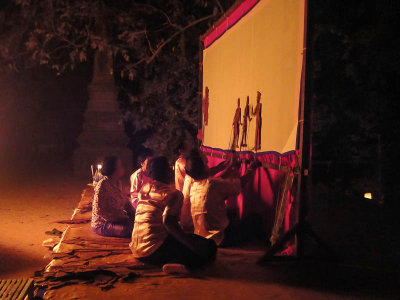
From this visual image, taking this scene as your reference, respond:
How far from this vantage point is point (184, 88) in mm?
11609

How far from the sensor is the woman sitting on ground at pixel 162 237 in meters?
4.20

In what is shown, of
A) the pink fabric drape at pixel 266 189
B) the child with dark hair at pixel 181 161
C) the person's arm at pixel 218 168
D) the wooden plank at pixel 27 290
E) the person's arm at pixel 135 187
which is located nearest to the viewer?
the wooden plank at pixel 27 290

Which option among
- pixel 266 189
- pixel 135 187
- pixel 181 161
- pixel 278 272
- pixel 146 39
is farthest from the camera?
pixel 146 39

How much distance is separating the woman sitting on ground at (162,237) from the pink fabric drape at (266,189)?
Answer: 115 cm

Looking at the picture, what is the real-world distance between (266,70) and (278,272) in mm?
2412

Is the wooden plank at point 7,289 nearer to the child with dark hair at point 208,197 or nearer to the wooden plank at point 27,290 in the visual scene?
the wooden plank at point 27,290

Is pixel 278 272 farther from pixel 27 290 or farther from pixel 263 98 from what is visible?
pixel 27 290

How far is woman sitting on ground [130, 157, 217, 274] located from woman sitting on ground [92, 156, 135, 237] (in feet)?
3.77

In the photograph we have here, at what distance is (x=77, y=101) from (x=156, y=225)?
19899 millimetres

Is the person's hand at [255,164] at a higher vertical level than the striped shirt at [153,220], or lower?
higher

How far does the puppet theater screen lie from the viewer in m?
4.56

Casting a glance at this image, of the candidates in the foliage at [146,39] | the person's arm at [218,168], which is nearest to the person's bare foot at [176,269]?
the person's arm at [218,168]

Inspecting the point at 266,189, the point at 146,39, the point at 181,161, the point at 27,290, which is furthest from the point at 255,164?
the point at 146,39

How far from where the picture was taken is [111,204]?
5.51m
